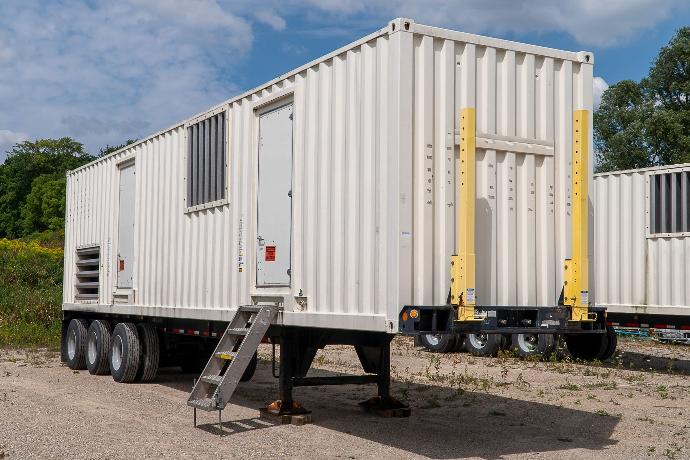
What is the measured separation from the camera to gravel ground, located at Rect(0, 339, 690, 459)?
8000mm

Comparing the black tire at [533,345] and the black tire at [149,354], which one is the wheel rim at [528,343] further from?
the black tire at [149,354]

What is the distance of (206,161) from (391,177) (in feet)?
13.4

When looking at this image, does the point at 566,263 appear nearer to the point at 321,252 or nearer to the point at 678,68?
the point at 321,252

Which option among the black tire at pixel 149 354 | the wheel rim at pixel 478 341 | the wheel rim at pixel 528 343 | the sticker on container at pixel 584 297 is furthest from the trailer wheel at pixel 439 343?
the sticker on container at pixel 584 297

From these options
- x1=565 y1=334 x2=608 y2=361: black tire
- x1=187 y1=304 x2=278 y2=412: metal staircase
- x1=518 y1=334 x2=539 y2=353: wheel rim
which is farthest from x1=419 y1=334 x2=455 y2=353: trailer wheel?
x1=187 y1=304 x2=278 y2=412: metal staircase

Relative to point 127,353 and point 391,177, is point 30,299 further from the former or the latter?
point 391,177

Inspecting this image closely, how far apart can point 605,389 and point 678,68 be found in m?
29.0

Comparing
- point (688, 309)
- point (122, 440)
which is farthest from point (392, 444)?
point (688, 309)

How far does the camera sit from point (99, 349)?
13609 millimetres

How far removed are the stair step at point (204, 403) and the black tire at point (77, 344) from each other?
6.23 metres

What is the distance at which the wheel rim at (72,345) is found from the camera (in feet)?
48.0

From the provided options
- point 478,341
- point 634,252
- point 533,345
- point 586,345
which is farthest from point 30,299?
point 634,252

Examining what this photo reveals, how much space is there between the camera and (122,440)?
27.2ft

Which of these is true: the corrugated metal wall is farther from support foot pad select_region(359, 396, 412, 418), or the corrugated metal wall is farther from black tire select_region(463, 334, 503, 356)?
support foot pad select_region(359, 396, 412, 418)
